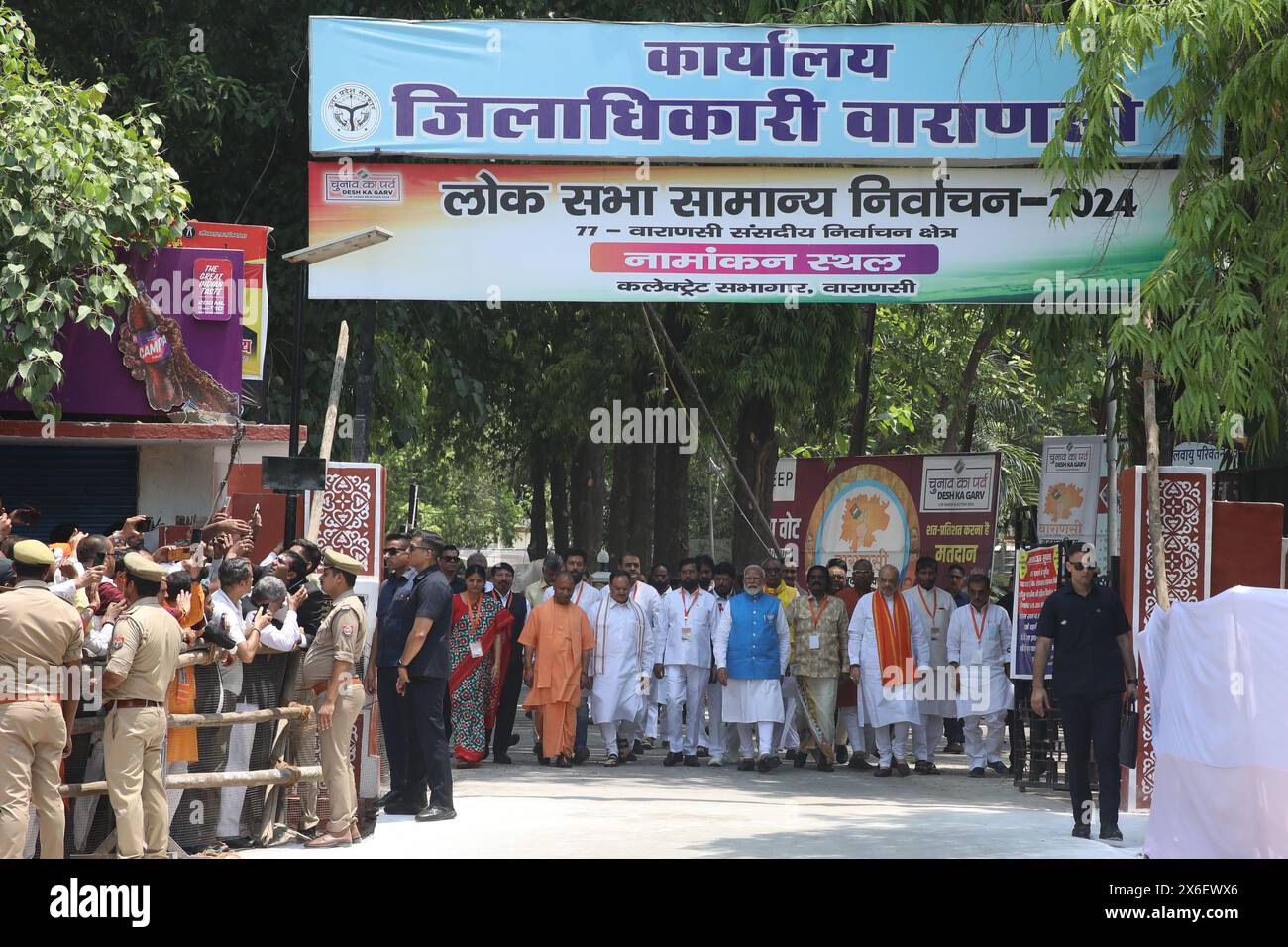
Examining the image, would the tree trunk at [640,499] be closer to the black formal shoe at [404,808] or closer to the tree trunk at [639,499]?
the tree trunk at [639,499]

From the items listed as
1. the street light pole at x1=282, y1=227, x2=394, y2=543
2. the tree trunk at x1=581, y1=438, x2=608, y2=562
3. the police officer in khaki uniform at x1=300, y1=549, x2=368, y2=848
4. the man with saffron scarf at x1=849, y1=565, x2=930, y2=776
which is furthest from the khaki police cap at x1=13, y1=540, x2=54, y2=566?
the tree trunk at x1=581, y1=438, x2=608, y2=562

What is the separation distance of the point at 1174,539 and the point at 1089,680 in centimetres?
199

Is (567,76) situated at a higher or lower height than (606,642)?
higher

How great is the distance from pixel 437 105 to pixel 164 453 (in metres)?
5.88

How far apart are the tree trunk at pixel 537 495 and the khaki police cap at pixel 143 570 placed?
17646 millimetres

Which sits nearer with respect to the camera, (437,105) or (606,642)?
(437,105)

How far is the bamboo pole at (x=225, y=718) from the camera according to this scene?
850 cm

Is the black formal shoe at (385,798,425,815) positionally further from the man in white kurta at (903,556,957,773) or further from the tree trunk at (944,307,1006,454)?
the tree trunk at (944,307,1006,454)

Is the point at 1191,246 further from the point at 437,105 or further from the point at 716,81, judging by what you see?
the point at 437,105

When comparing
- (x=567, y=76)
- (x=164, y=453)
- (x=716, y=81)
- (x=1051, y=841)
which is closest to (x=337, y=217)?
(x=567, y=76)

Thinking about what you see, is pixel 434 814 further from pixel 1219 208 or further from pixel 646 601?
pixel 1219 208

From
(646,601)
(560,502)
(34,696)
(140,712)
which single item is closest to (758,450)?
(646,601)

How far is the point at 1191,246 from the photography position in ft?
32.4

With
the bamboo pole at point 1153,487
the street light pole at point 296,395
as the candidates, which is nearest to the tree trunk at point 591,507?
the street light pole at point 296,395
